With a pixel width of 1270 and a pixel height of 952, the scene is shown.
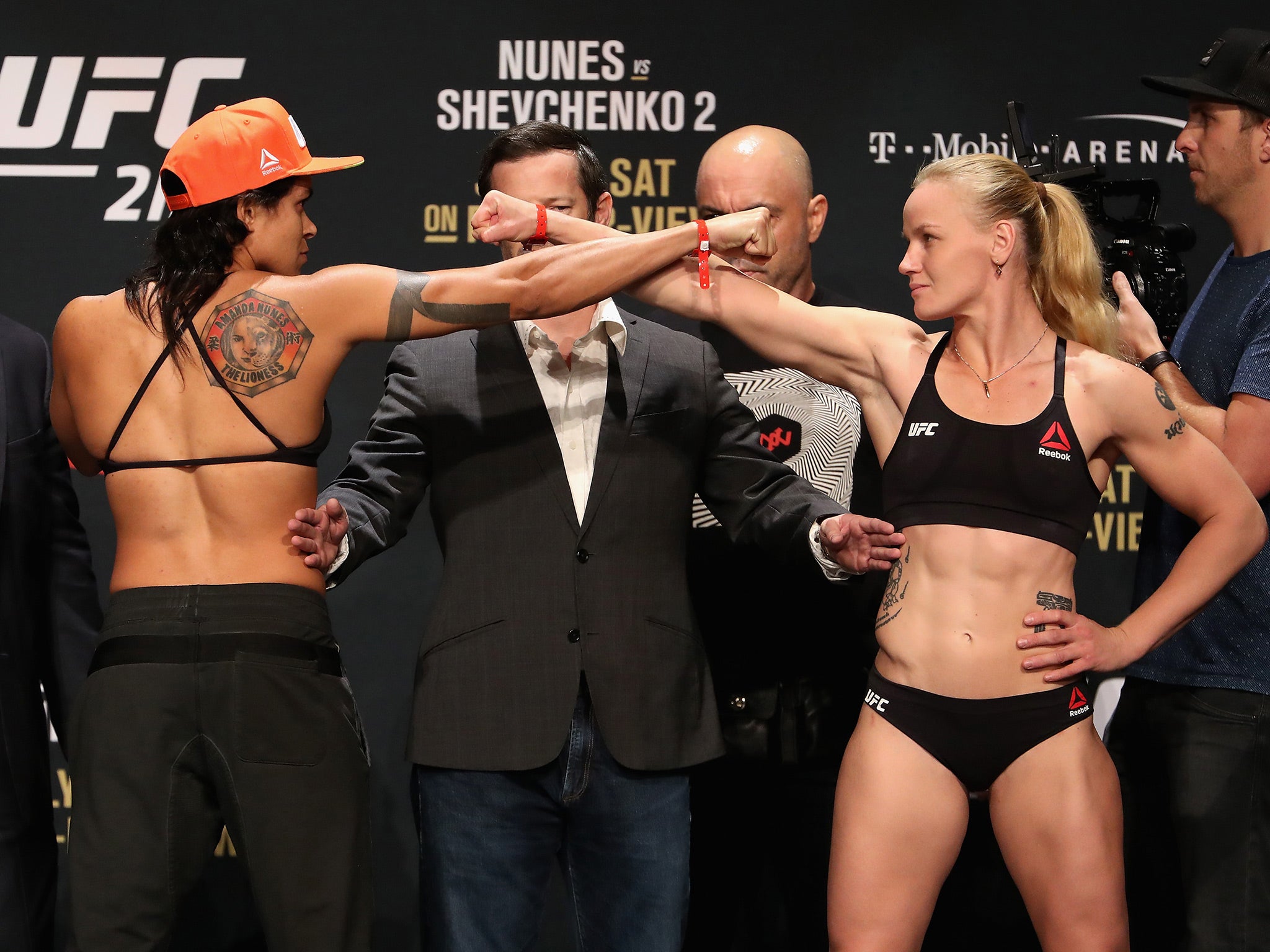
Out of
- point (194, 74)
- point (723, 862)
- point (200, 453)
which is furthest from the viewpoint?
point (194, 74)

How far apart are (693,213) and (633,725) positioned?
1.91 metres

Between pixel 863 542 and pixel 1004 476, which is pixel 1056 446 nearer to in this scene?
pixel 1004 476

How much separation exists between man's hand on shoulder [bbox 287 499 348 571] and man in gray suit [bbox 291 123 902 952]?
0.11ft

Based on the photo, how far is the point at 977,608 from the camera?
224 centimetres

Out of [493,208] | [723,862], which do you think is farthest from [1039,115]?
[723,862]

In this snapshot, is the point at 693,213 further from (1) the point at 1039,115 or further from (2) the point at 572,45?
(1) the point at 1039,115

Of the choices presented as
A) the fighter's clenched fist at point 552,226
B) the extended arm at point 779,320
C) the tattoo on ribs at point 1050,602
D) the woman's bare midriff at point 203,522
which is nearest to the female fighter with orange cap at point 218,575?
the woman's bare midriff at point 203,522

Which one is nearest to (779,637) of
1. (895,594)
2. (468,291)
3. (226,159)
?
(895,594)

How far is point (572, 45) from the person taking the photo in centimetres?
374

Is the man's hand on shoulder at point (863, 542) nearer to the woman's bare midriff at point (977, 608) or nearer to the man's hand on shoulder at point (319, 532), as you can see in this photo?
the woman's bare midriff at point (977, 608)

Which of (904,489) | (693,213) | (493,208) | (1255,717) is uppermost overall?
(693,213)

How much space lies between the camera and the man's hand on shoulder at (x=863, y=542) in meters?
2.22

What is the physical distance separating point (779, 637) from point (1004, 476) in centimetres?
101

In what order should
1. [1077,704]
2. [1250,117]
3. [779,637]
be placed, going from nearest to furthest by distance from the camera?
[1077,704] < [1250,117] < [779,637]
